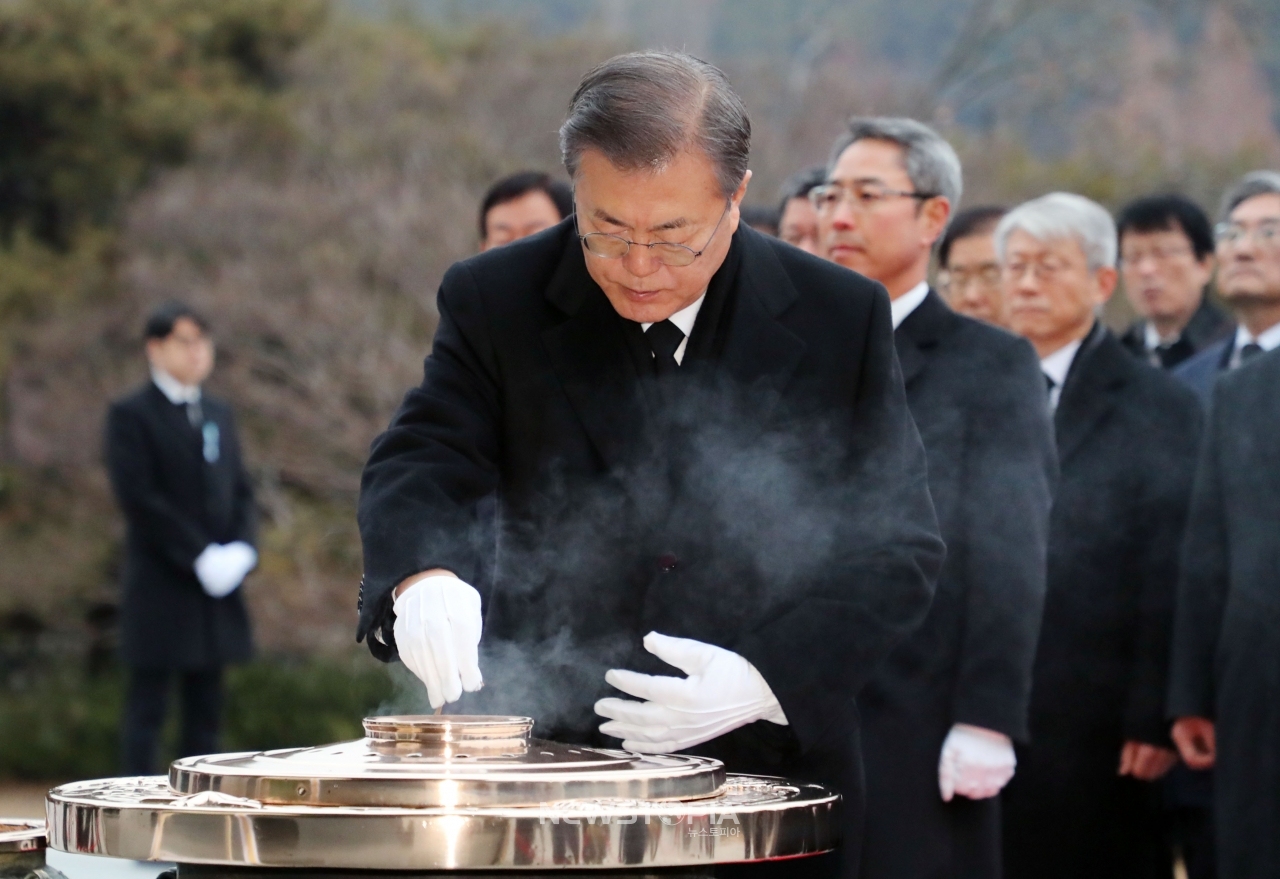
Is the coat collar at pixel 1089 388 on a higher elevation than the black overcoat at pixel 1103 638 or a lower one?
higher

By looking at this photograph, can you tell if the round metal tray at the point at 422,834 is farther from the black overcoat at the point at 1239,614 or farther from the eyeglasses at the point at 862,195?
the eyeglasses at the point at 862,195

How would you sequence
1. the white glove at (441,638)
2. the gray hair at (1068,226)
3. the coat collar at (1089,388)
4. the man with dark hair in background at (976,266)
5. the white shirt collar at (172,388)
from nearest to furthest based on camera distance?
the white glove at (441,638) → the coat collar at (1089,388) → the gray hair at (1068,226) → the man with dark hair in background at (976,266) → the white shirt collar at (172,388)

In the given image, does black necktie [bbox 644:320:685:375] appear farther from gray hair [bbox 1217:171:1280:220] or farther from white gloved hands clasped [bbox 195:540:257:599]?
white gloved hands clasped [bbox 195:540:257:599]

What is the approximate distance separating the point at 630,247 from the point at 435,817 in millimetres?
925

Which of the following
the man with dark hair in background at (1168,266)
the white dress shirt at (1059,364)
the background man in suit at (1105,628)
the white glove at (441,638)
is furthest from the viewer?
the man with dark hair in background at (1168,266)

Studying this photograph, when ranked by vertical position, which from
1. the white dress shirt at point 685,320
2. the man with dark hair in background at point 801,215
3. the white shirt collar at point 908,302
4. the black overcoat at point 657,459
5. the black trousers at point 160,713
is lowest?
the black trousers at point 160,713

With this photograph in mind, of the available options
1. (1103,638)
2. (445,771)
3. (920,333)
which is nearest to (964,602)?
(920,333)

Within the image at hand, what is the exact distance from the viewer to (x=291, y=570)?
38.4 ft

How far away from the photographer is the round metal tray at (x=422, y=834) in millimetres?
2000

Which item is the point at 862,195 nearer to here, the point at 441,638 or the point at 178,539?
the point at 441,638

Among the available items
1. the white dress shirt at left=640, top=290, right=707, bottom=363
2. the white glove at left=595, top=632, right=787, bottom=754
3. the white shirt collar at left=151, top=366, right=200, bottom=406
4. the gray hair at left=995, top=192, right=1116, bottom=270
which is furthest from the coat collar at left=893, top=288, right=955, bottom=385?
the white shirt collar at left=151, top=366, right=200, bottom=406

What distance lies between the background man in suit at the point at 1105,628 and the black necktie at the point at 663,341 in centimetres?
189

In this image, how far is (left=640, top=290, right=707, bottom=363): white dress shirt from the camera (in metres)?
2.80

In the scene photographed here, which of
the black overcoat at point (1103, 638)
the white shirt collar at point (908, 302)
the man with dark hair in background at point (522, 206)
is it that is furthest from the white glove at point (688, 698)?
the man with dark hair in background at point (522, 206)
